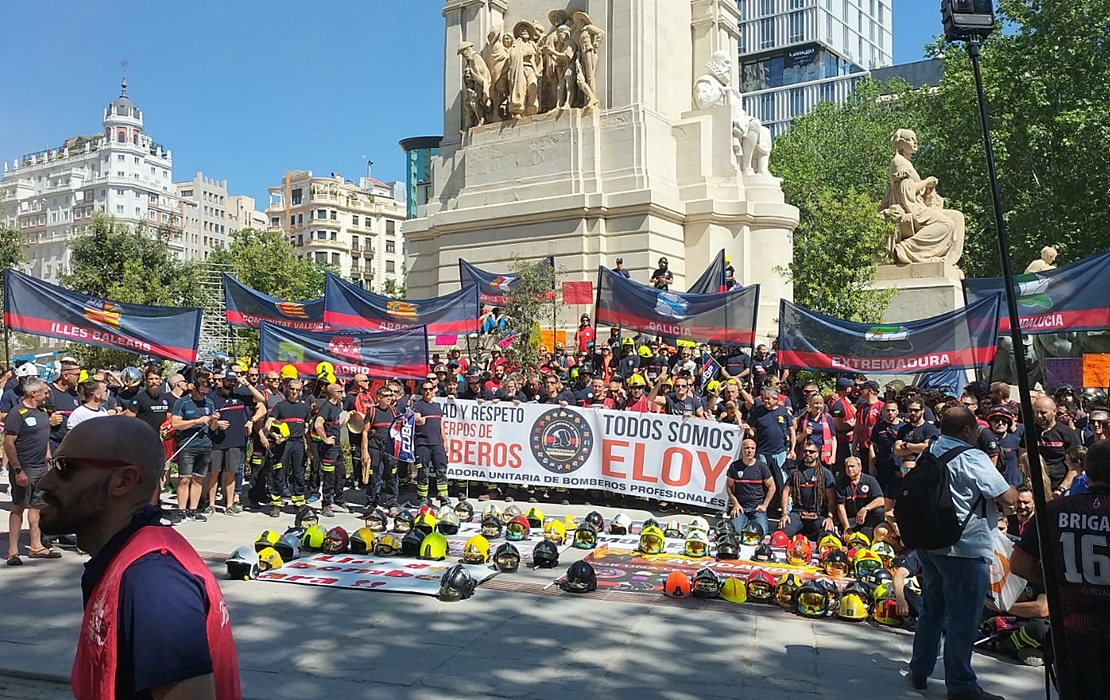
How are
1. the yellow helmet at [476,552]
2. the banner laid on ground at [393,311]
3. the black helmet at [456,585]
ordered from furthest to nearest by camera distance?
1. the banner laid on ground at [393,311]
2. the yellow helmet at [476,552]
3. the black helmet at [456,585]

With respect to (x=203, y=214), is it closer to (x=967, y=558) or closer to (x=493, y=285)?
(x=493, y=285)

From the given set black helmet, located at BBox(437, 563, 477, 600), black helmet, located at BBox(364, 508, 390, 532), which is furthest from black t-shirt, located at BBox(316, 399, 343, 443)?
black helmet, located at BBox(437, 563, 477, 600)

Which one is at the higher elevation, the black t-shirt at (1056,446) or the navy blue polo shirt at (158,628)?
the black t-shirt at (1056,446)

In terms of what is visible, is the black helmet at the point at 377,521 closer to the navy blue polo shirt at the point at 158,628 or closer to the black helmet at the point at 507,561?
the black helmet at the point at 507,561

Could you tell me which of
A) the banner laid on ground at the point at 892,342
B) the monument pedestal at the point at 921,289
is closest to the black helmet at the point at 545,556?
the banner laid on ground at the point at 892,342

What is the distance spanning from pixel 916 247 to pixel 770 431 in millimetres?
11247

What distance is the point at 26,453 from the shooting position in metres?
9.34

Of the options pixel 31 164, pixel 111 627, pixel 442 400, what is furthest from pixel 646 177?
pixel 31 164

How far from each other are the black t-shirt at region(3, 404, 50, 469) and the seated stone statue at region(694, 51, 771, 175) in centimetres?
1994

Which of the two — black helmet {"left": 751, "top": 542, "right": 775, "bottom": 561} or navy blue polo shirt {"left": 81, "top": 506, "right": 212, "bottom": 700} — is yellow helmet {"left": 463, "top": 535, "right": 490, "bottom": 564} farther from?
navy blue polo shirt {"left": 81, "top": 506, "right": 212, "bottom": 700}

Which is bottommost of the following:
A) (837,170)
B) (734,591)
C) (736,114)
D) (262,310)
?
(734,591)

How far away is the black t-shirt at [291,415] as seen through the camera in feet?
42.5

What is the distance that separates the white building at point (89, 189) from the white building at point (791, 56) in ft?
271

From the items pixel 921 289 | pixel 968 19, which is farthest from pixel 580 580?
pixel 921 289
